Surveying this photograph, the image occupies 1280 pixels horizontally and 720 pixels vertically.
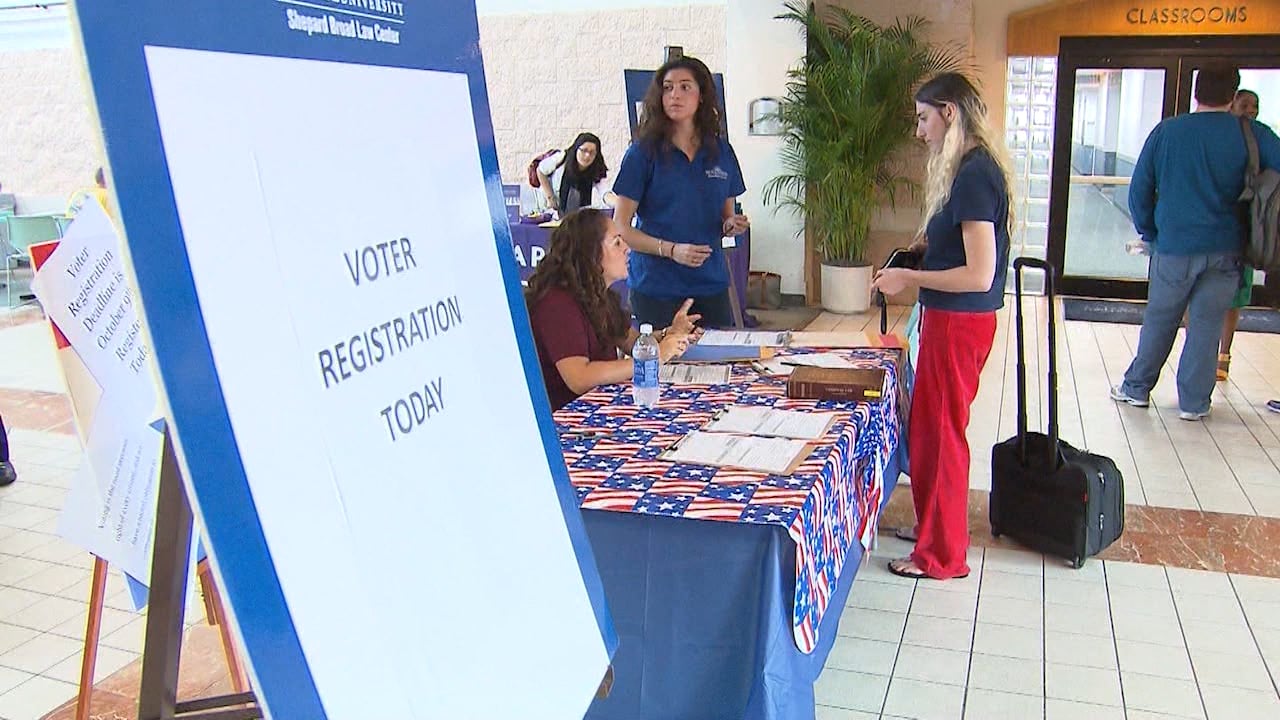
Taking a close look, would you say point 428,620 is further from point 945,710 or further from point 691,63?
point 691,63

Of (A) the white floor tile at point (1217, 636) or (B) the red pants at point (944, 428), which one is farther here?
(B) the red pants at point (944, 428)

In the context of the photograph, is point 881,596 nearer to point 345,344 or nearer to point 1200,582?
point 1200,582

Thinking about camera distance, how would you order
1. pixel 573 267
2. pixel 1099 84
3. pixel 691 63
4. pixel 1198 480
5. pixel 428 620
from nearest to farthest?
pixel 428 620
pixel 573 267
pixel 691 63
pixel 1198 480
pixel 1099 84

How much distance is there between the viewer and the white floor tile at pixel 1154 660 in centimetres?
267

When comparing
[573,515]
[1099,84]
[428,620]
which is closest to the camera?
[428,620]

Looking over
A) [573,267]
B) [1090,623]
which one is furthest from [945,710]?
[573,267]

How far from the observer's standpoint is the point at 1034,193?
341 inches

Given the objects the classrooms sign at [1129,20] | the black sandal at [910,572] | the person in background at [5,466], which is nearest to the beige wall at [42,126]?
the person in background at [5,466]

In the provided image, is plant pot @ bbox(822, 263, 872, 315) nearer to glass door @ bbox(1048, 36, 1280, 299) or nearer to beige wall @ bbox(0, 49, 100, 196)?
glass door @ bbox(1048, 36, 1280, 299)

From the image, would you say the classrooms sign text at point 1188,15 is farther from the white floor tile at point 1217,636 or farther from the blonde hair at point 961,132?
the white floor tile at point 1217,636

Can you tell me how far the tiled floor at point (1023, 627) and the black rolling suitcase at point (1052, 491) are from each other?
8 centimetres

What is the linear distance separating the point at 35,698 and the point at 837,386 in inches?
85.8

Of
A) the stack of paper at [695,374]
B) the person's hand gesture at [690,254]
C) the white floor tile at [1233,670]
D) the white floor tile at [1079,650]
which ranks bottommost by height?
the white floor tile at [1233,670]

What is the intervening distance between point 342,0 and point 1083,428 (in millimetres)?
4588
